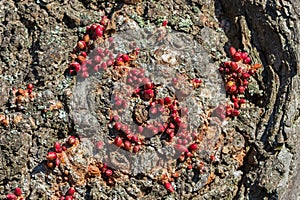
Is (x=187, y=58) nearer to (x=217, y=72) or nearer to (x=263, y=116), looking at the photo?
(x=217, y=72)

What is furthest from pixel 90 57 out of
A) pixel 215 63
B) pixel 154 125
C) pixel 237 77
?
pixel 237 77

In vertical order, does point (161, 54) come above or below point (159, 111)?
above

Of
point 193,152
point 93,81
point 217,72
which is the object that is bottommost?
point 193,152

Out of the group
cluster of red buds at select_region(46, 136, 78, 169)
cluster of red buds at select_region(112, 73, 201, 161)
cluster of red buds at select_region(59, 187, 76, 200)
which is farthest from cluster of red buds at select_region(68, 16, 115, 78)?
cluster of red buds at select_region(59, 187, 76, 200)

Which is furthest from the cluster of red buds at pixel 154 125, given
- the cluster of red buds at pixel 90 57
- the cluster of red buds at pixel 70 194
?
the cluster of red buds at pixel 70 194

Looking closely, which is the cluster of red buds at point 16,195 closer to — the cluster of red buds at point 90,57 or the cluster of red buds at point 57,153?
the cluster of red buds at point 57,153

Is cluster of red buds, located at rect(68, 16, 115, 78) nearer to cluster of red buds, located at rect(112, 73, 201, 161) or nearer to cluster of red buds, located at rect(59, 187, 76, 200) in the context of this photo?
cluster of red buds, located at rect(112, 73, 201, 161)

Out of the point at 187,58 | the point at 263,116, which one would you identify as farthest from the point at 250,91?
the point at 187,58
